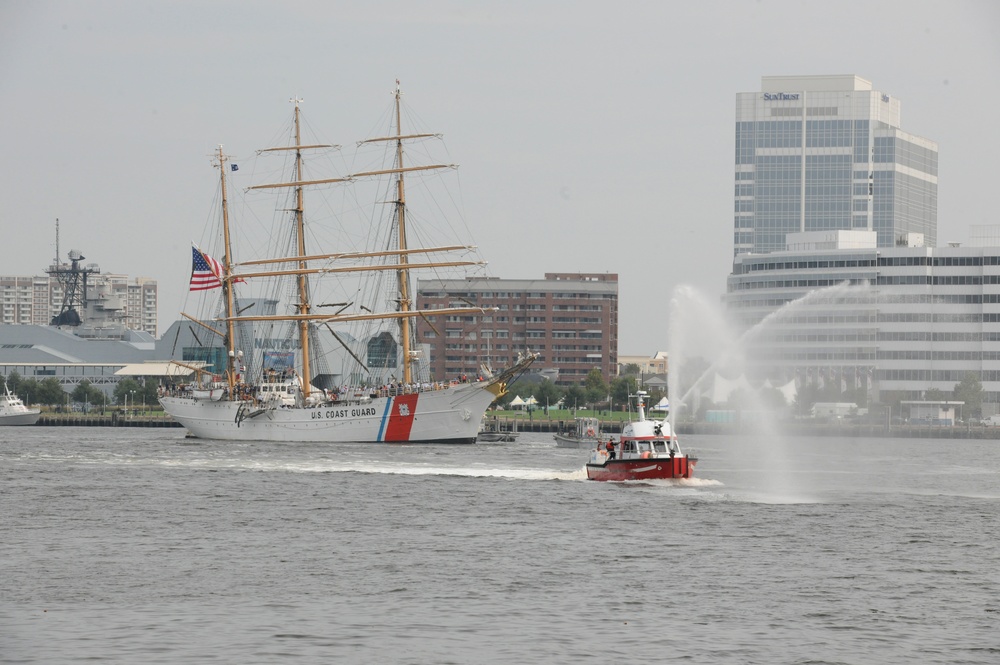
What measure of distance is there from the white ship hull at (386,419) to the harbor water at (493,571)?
49.9 meters

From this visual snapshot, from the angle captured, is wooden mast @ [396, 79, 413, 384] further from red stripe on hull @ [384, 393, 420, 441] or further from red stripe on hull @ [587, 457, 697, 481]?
red stripe on hull @ [587, 457, 697, 481]

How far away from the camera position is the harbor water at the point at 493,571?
125 feet

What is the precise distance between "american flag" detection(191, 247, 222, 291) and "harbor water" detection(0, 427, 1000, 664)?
6852cm

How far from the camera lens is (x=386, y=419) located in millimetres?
142250

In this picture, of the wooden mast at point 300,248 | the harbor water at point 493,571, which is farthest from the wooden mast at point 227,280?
the harbor water at point 493,571

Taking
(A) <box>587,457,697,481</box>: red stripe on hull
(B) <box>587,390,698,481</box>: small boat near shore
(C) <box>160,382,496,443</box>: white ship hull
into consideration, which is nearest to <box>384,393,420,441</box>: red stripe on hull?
(C) <box>160,382,496,443</box>: white ship hull

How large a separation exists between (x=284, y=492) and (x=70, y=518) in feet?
56.1

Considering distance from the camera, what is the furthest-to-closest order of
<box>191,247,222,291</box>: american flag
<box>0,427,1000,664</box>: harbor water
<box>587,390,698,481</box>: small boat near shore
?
<box>191,247,222,291</box>: american flag → <box>587,390,698,481</box>: small boat near shore → <box>0,427,1000,664</box>: harbor water

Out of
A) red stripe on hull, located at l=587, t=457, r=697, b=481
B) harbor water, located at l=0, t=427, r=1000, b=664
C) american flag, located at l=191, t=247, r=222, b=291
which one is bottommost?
harbor water, located at l=0, t=427, r=1000, b=664

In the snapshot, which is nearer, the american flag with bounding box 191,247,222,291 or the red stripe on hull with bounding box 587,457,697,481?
the red stripe on hull with bounding box 587,457,697,481

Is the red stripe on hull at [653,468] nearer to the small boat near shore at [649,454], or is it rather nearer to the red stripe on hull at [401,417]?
the small boat near shore at [649,454]

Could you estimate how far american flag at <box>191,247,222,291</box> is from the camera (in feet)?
A: 520

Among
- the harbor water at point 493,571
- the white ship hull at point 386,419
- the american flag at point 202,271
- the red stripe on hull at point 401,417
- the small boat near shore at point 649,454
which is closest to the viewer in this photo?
the harbor water at point 493,571

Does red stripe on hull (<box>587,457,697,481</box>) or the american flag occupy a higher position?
the american flag
